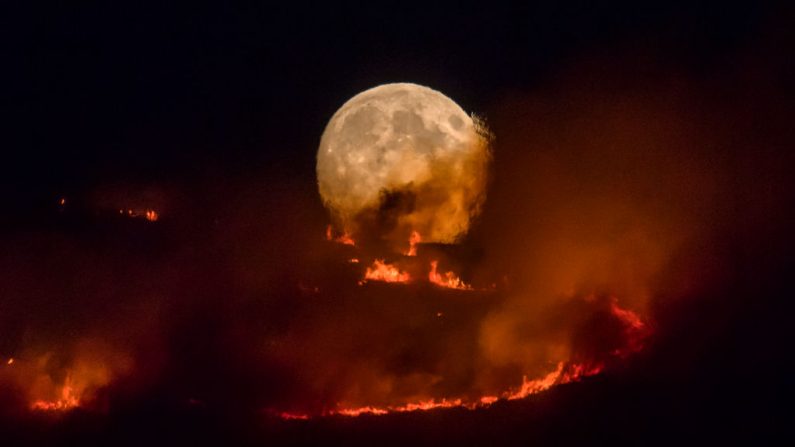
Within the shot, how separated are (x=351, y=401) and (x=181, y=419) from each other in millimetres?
2922

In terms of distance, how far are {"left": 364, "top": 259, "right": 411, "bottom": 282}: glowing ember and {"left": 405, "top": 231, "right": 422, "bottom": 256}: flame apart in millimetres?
492

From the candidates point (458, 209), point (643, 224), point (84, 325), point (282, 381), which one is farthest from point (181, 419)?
point (643, 224)

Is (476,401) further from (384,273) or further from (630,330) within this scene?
(384,273)

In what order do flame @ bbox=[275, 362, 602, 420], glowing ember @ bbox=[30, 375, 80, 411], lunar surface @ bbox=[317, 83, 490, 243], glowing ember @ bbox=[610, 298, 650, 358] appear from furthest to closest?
lunar surface @ bbox=[317, 83, 490, 243] < glowing ember @ bbox=[610, 298, 650, 358] < glowing ember @ bbox=[30, 375, 80, 411] < flame @ bbox=[275, 362, 602, 420]

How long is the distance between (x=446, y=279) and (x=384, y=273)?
149 centimetres

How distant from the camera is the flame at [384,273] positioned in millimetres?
14383

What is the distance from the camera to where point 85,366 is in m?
12.6

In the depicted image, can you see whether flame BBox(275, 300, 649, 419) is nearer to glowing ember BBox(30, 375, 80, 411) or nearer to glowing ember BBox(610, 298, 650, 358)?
glowing ember BBox(610, 298, 650, 358)

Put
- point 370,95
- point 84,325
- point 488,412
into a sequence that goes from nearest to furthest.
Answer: point 488,412
point 84,325
point 370,95

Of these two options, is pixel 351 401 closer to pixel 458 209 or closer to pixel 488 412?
pixel 488 412

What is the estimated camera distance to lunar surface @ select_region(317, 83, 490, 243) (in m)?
14.3

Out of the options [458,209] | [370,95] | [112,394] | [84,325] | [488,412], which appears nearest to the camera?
[488,412]

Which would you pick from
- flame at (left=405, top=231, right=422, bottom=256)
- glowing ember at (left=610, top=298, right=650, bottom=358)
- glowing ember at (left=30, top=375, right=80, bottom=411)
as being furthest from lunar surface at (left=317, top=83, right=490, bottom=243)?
glowing ember at (left=30, top=375, right=80, bottom=411)

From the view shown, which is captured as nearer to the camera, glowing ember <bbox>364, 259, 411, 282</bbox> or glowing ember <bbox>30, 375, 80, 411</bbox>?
glowing ember <bbox>30, 375, 80, 411</bbox>
